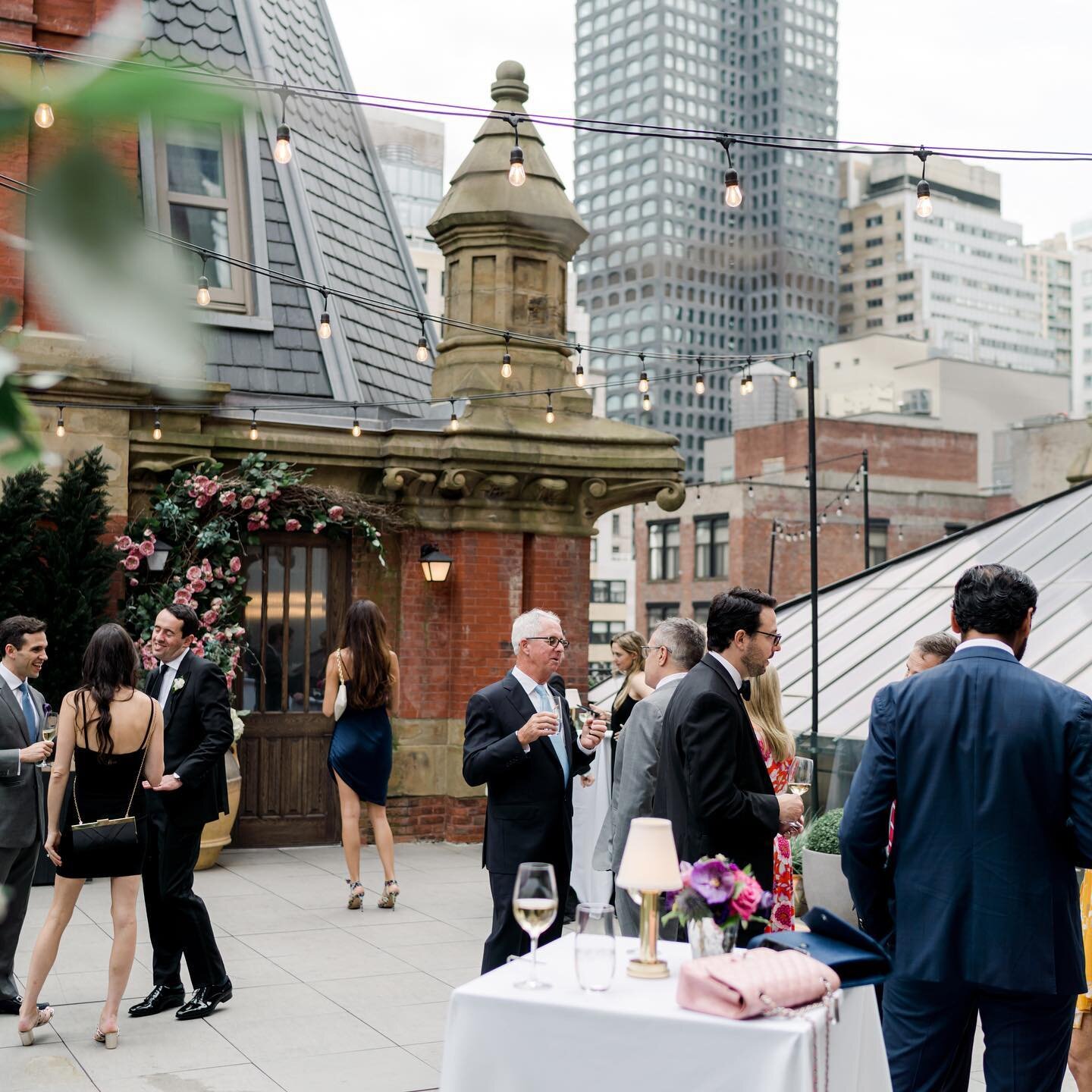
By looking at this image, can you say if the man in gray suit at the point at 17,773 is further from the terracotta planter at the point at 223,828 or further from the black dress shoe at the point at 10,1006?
the terracotta planter at the point at 223,828

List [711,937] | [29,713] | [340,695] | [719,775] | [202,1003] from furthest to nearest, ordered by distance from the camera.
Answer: [340,695] → [29,713] → [202,1003] → [719,775] → [711,937]

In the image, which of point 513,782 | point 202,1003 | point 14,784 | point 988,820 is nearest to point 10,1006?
point 202,1003

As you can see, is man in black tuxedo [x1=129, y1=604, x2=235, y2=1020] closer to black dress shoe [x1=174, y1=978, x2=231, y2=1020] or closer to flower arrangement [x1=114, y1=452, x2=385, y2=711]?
black dress shoe [x1=174, y1=978, x2=231, y2=1020]

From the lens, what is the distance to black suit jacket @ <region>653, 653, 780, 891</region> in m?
4.45

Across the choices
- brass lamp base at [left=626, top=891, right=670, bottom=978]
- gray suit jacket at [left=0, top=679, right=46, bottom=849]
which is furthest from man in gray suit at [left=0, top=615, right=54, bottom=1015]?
brass lamp base at [left=626, top=891, right=670, bottom=978]

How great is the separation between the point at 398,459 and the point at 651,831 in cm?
883

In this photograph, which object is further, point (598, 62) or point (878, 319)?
point (598, 62)

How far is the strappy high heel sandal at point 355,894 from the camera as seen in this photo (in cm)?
914

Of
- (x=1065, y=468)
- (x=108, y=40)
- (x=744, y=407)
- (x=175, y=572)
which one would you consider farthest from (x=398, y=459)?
(x=744, y=407)

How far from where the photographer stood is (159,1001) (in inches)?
260

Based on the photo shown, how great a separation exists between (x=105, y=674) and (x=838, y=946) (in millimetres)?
3663

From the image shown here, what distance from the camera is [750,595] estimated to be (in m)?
4.80

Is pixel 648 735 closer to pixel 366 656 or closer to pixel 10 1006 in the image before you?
pixel 10 1006

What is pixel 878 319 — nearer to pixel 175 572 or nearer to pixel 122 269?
pixel 175 572
